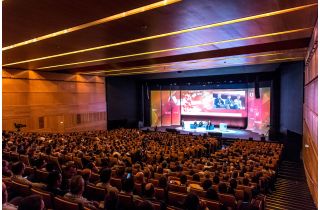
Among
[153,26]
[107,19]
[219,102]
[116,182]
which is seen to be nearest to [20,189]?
[116,182]

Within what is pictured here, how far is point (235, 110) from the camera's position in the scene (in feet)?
77.5

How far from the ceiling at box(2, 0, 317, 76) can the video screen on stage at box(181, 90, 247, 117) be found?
12.6m

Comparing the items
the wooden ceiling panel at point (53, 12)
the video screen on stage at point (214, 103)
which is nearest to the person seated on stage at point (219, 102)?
the video screen on stage at point (214, 103)

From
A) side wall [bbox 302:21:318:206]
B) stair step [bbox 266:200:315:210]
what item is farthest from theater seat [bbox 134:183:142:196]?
side wall [bbox 302:21:318:206]

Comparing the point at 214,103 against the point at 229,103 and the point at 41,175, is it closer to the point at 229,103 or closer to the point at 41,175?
the point at 229,103

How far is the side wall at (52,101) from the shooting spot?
15766mm

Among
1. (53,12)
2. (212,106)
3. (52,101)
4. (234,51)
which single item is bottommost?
(212,106)

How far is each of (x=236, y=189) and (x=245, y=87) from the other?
18.1 m

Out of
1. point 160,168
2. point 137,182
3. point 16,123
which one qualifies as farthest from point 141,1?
point 16,123

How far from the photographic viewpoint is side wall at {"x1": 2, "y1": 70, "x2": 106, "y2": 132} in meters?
15.8

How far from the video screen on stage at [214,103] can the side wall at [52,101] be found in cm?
891

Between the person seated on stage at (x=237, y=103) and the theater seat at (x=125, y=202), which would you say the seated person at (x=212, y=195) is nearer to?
the theater seat at (x=125, y=202)

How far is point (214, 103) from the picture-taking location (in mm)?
24531

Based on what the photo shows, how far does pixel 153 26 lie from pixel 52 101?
13.7m
